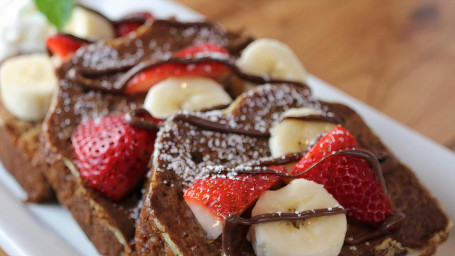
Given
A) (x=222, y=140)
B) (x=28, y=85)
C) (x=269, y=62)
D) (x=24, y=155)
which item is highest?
(x=269, y=62)

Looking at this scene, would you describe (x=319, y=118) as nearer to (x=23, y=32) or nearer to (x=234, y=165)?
(x=234, y=165)

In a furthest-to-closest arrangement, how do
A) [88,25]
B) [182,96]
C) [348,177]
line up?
[88,25] < [182,96] < [348,177]

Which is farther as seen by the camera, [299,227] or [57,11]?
[57,11]

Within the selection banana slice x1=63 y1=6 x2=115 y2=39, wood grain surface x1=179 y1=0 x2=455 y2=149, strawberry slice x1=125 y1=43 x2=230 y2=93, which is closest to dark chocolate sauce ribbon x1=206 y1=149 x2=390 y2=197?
strawberry slice x1=125 y1=43 x2=230 y2=93

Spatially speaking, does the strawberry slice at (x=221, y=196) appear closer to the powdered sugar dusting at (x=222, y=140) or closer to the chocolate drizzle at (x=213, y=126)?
the powdered sugar dusting at (x=222, y=140)

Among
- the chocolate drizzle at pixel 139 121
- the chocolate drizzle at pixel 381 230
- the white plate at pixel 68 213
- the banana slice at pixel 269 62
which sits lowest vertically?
the white plate at pixel 68 213

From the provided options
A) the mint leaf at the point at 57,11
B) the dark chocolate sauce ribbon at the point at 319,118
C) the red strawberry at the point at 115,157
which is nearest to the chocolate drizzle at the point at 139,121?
the red strawberry at the point at 115,157

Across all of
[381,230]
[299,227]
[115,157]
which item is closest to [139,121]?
[115,157]
